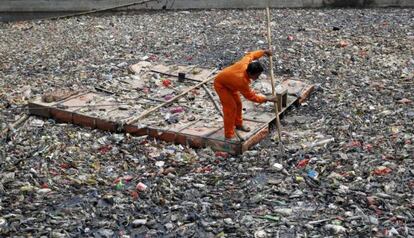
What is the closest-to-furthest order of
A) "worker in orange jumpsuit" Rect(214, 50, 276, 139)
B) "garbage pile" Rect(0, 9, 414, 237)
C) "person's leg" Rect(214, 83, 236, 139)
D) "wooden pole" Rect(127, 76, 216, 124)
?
"garbage pile" Rect(0, 9, 414, 237)
"worker in orange jumpsuit" Rect(214, 50, 276, 139)
"person's leg" Rect(214, 83, 236, 139)
"wooden pole" Rect(127, 76, 216, 124)

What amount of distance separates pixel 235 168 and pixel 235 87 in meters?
1.08

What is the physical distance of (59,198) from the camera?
5992mm

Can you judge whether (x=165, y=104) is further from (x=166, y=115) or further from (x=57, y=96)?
(x=57, y=96)

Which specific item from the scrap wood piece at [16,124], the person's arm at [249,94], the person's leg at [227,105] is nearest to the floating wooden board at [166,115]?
the scrap wood piece at [16,124]

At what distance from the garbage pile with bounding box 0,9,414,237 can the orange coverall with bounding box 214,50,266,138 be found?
0.53 metres

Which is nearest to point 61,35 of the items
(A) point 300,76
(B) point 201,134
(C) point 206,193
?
(A) point 300,76

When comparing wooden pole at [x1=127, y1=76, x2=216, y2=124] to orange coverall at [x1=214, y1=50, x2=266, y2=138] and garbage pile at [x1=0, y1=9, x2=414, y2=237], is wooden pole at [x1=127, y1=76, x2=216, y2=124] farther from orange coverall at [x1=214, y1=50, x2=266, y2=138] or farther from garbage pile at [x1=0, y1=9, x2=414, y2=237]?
orange coverall at [x1=214, y1=50, x2=266, y2=138]

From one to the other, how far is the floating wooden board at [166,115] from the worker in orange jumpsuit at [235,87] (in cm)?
31

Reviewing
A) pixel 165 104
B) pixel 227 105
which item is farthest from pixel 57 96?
pixel 227 105

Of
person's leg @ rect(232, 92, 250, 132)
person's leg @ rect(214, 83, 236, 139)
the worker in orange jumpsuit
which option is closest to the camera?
the worker in orange jumpsuit

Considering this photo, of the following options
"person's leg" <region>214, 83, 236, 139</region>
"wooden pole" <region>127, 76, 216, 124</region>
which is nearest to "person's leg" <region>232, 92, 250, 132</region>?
"person's leg" <region>214, 83, 236, 139</region>

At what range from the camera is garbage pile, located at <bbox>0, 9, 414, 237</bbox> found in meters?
5.45

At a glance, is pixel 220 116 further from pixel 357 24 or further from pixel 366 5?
pixel 366 5

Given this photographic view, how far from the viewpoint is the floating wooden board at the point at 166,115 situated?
7.21 meters
